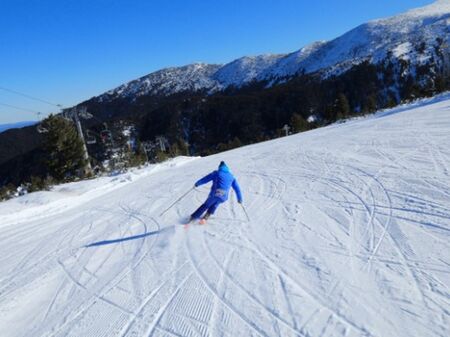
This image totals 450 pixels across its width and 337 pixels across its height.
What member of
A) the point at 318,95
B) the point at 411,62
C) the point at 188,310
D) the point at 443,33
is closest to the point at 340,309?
the point at 188,310

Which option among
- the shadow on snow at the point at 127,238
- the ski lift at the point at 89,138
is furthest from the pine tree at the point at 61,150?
the shadow on snow at the point at 127,238

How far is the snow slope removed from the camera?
3.95m

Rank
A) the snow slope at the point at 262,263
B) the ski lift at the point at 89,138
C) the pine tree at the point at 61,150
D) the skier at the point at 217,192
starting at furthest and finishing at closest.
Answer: the ski lift at the point at 89,138 < the pine tree at the point at 61,150 < the skier at the point at 217,192 < the snow slope at the point at 262,263

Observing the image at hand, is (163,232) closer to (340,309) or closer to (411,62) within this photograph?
(340,309)

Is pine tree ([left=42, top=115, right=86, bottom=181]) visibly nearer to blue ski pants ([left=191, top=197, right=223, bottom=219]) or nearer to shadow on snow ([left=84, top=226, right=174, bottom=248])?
shadow on snow ([left=84, top=226, right=174, bottom=248])

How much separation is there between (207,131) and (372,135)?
410 ft

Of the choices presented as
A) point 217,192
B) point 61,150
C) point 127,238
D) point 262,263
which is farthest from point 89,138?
point 262,263

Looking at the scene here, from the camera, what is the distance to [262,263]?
5.31 meters

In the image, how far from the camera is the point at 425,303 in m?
3.78

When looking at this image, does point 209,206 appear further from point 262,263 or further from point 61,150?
point 61,150

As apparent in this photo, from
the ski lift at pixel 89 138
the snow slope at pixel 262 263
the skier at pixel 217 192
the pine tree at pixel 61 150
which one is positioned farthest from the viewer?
the ski lift at pixel 89 138

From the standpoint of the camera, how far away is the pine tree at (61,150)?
27.8 meters

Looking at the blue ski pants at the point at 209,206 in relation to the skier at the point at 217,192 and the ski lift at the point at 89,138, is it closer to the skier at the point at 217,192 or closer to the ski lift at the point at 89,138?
the skier at the point at 217,192

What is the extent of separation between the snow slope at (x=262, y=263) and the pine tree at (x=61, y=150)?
18.3 metres
